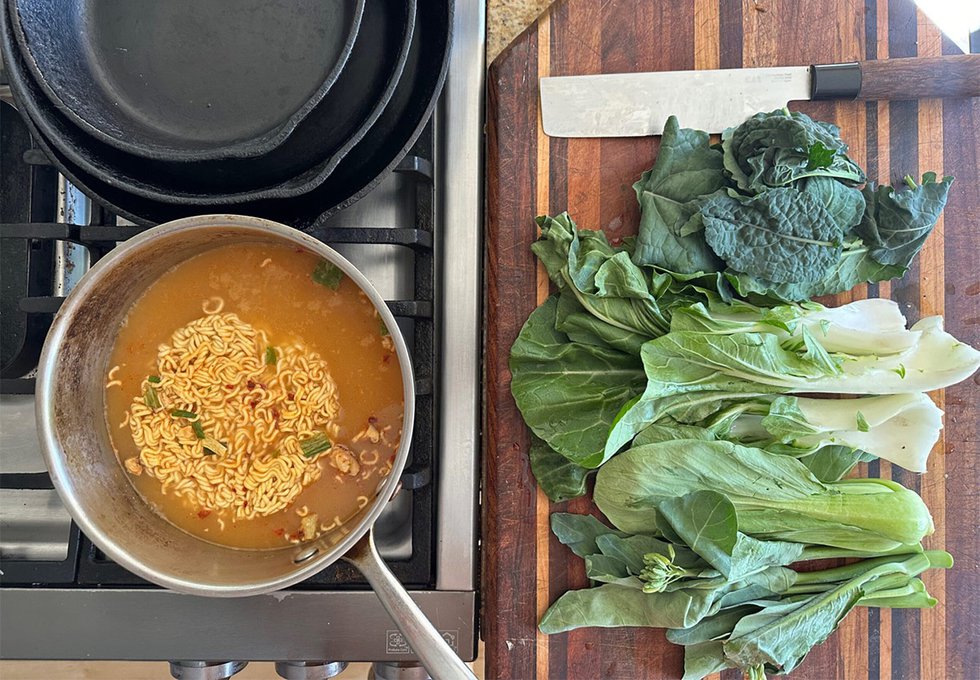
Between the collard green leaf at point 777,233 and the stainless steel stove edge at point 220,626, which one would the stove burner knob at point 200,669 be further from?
the collard green leaf at point 777,233

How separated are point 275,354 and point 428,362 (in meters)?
0.19

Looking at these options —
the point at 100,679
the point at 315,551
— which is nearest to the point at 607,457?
the point at 315,551

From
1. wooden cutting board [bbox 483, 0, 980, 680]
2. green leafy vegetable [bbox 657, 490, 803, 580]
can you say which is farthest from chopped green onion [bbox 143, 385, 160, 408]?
green leafy vegetable [bbox 657, 490, 803, 580]

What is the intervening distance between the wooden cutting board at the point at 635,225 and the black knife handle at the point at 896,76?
1.0 inches

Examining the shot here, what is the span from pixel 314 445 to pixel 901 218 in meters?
0.78

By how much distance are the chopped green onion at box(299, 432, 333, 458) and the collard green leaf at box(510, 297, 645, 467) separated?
0.82 feet

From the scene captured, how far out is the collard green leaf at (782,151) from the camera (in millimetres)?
814

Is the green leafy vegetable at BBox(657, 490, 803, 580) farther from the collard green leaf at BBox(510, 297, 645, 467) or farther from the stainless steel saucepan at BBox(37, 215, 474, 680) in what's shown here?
the stainless steel saucepan at BBox(37, 215, 474, 680)

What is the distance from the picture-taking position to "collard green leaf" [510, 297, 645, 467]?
87 centimetres

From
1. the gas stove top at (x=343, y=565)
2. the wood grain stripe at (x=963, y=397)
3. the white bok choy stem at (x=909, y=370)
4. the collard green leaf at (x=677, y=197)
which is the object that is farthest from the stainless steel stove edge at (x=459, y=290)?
the wood grain stripe at (x=963, y=397)

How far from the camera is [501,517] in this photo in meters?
0.91

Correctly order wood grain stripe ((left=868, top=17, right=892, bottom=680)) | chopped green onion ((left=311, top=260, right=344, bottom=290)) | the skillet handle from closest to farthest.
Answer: the skillet handle → chopped green onion ((left=311, top=260, right=344, bottom=290)) → wood grain stripe ((left=868, top=17, right=892, bottom=680))

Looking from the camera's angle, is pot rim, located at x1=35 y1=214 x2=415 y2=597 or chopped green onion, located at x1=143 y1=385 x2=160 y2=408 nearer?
pot rim, located at x1=35 y1=214 x2=415 y2=597

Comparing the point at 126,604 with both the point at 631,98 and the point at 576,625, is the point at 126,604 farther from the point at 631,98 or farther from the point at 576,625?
the point at 631,98
